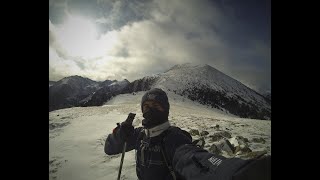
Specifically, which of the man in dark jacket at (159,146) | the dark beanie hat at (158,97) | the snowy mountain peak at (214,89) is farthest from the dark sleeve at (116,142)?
the snowy mountain peak at (214,89)

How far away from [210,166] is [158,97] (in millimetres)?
678

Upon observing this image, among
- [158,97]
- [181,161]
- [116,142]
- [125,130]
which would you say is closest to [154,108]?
[158,97]

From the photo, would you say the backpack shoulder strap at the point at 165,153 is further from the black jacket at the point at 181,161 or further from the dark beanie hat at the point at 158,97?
the dark beanie hat at the point at 158,97

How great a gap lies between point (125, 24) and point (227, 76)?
835mm

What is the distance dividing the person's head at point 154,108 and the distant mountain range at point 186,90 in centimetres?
19

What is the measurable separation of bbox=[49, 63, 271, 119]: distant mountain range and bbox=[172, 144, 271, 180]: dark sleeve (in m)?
0.63

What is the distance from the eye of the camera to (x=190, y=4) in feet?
7.40

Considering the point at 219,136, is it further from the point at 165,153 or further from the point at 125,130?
the point at 125,130

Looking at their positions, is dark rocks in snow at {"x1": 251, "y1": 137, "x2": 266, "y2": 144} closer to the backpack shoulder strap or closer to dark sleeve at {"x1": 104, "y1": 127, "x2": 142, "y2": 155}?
the backpack shoulder strap

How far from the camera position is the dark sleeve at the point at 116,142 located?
2.13 meters

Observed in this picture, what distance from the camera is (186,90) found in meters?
2.38

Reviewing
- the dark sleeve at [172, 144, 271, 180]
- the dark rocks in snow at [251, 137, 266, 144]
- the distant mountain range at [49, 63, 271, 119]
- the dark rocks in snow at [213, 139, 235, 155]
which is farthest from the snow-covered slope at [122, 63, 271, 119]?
the dark sleeve at [172, 144, 271, 180]

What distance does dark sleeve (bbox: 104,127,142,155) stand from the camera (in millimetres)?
2135
